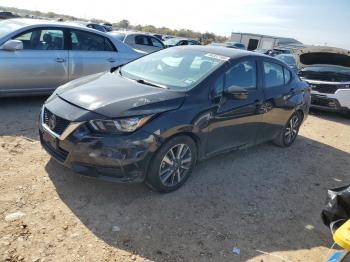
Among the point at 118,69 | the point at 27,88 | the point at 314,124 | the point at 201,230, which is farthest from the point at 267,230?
the point at 314,124

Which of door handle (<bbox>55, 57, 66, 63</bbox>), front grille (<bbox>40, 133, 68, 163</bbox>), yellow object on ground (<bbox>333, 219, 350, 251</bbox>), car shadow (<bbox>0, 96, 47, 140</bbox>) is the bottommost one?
car shadow (<bbox>0, 96, 47, 140</bbox>)

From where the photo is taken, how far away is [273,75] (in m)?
5.75

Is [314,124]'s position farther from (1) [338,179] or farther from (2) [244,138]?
(2) [244,138]

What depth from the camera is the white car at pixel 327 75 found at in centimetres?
938

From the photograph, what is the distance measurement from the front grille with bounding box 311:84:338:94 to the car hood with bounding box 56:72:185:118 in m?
6.59

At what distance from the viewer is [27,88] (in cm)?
668

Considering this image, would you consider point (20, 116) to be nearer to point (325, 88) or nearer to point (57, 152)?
point (57, 152)

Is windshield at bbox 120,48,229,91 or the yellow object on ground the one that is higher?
windshield at bbox 120,48,229,91

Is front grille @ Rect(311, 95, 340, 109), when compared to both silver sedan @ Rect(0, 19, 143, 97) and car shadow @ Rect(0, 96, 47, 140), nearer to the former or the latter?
silver sedan @ Rect(0, 19, 143, 97)

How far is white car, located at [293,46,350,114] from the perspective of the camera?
9.38 meters

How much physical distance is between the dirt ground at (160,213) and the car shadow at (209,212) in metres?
0.01

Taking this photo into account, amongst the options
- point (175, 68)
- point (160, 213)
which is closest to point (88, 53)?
point (175, 68)

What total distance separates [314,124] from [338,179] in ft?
11.7

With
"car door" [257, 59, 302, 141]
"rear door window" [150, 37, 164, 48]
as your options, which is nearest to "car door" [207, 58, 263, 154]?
"car door" [257, 59, 302, 141]
